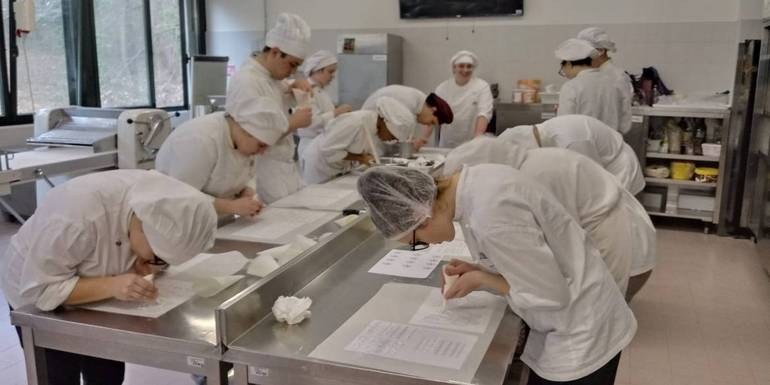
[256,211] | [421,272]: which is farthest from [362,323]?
[256,211]

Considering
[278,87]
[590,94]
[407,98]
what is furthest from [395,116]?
[590,94]

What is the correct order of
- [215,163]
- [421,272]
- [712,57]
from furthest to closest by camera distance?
1. [712,57]
2. [215,163]
3. [421,272]

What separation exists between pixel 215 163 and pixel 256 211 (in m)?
0.24

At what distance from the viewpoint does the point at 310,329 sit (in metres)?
1.47

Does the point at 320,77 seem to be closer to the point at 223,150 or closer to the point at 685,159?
the point at 223,150

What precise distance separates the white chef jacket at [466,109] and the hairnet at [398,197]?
3696 millimetres

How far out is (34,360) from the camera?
1.51 meters

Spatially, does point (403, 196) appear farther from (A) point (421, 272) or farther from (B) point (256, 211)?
(B) point (256, 211)

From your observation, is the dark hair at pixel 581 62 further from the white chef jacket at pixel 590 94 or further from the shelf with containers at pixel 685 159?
the shelf with containers at pixel 685 159

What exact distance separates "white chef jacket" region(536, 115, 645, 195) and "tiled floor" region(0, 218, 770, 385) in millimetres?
781

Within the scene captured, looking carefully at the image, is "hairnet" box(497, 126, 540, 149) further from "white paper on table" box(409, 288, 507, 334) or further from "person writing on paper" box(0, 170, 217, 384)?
"person writing on paper" box(0, 170, 217, 384)

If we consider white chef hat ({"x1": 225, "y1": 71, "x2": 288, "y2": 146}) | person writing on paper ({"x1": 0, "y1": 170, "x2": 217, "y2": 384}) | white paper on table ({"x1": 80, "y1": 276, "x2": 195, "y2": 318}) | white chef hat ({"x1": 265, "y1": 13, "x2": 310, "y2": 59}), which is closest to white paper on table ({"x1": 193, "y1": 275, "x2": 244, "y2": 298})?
white paper on table ({"x1": 80, "y1": 276, "x2": 195, "y2": 318})

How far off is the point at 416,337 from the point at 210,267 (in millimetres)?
754

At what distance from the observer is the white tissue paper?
1493mm
